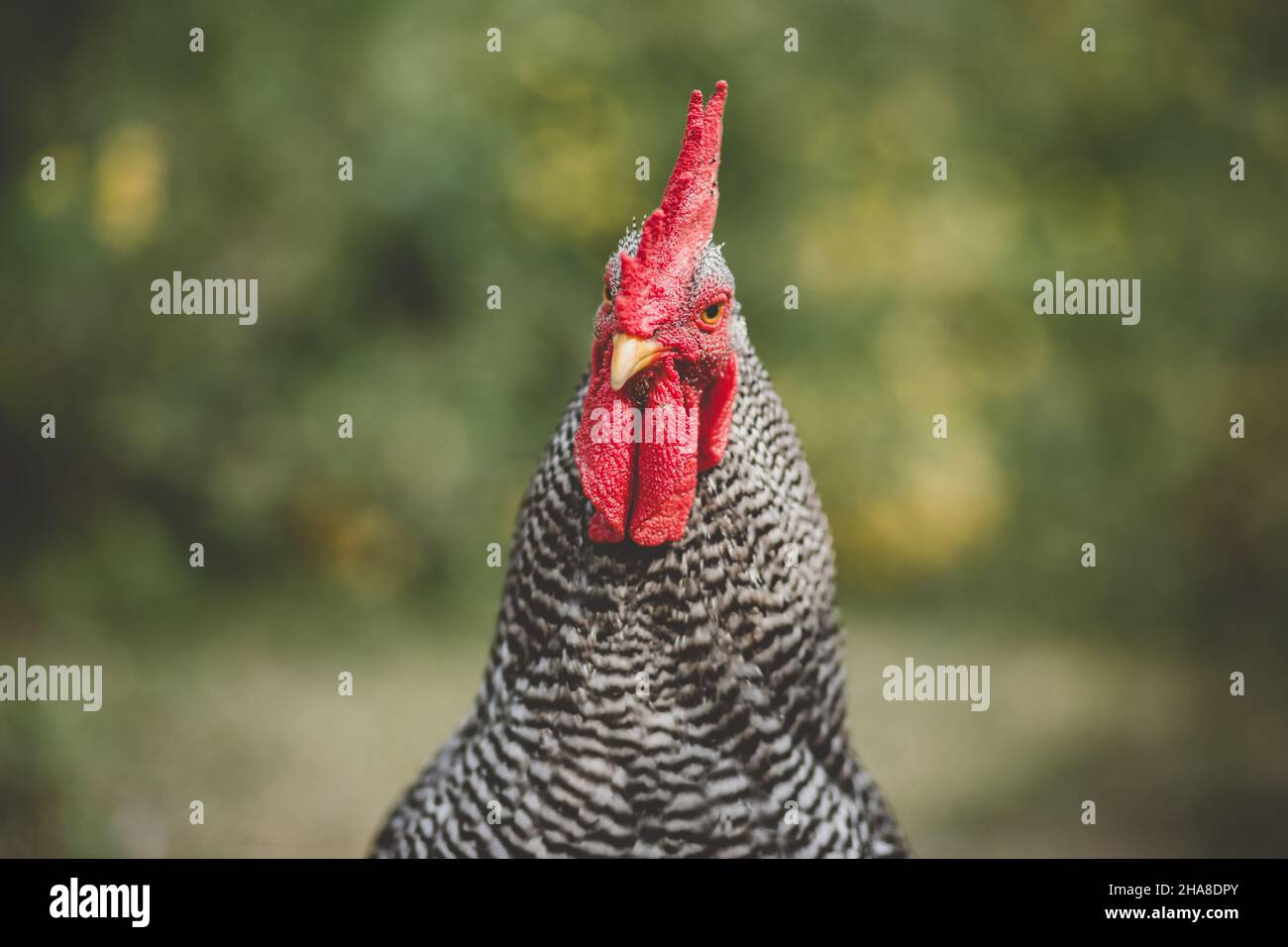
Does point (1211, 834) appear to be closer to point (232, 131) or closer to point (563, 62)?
point (563, 62)

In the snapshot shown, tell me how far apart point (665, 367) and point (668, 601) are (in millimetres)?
465

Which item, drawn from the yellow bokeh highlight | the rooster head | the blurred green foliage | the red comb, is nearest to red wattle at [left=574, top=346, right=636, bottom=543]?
the rooster head

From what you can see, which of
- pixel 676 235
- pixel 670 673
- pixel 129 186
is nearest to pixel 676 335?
pixel 676 235

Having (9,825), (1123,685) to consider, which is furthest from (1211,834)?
(9,825)

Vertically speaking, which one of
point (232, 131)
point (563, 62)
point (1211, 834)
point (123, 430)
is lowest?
point (1211, 834)

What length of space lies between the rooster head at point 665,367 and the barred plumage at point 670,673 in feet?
0.18

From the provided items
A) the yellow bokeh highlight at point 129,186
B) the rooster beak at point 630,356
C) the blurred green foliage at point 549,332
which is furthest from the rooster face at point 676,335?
the yellow bokeh highlight at point 129,186

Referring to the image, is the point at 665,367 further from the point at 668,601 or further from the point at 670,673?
the point at 670,673

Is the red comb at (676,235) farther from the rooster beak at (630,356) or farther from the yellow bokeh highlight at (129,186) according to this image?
the yellow bokeh highlight at (129,186)

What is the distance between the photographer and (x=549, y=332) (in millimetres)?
5242

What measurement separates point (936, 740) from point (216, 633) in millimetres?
3694

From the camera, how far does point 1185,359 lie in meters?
5.22

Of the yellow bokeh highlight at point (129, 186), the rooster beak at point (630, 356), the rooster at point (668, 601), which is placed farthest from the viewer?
the yellow bokeh highlight at point (129, 186)

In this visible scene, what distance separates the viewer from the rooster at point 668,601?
6.56 feet
